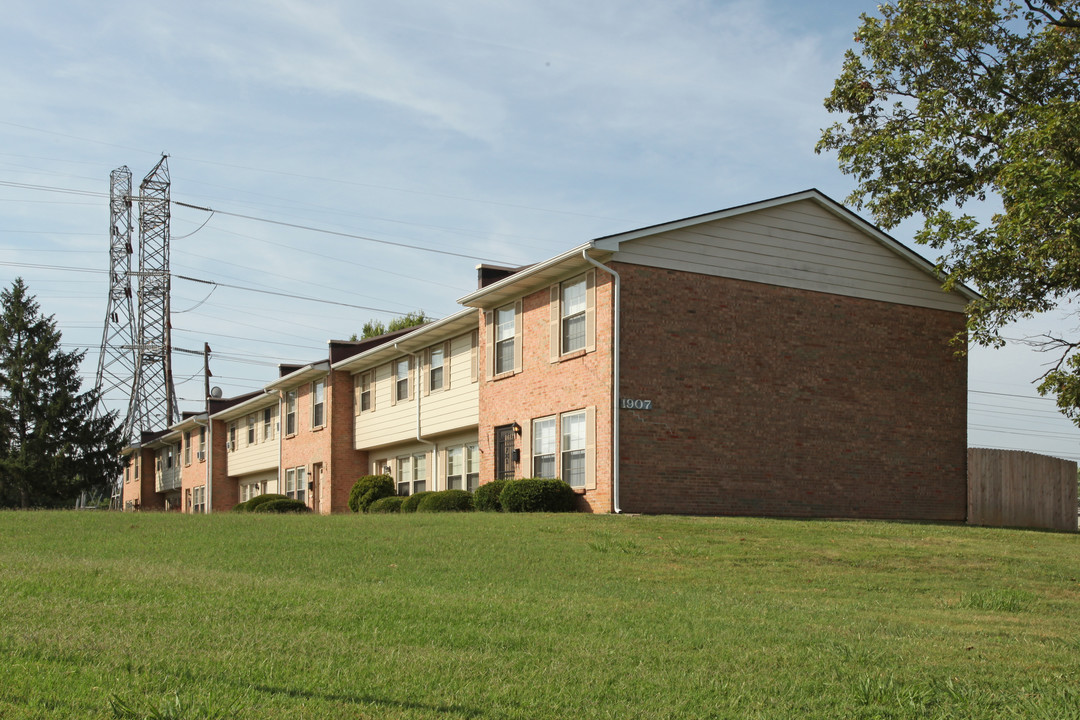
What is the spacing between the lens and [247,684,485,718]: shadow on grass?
6.05 meters

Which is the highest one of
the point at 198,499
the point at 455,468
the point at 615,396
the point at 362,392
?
the point at 362,392

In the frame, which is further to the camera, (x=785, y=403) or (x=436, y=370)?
(x=436, y=370)

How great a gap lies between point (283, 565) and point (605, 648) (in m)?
5.80

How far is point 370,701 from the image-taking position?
6.11 meters

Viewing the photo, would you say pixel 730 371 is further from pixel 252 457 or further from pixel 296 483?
pixel 252 457

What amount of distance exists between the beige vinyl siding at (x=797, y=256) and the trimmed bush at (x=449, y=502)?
7044 millimetres

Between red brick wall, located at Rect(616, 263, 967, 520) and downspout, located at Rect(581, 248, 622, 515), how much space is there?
0.66 feet

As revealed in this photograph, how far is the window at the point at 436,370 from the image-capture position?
29.3 meters

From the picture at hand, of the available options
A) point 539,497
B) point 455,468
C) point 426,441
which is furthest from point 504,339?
point 426,441

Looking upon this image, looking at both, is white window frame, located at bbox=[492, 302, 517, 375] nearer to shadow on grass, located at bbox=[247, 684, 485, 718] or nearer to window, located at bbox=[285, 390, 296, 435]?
window, located at bbox=[285, 390, 296, 435]

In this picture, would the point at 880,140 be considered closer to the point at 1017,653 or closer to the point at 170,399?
the point at 1017,653

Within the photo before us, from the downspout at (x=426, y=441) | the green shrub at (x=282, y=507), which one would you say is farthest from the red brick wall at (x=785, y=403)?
the green shrub at (x=282, y=507)

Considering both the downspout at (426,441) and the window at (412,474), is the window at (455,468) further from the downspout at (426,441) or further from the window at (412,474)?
the window at (412,474)

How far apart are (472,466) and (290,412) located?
43.9 ft
